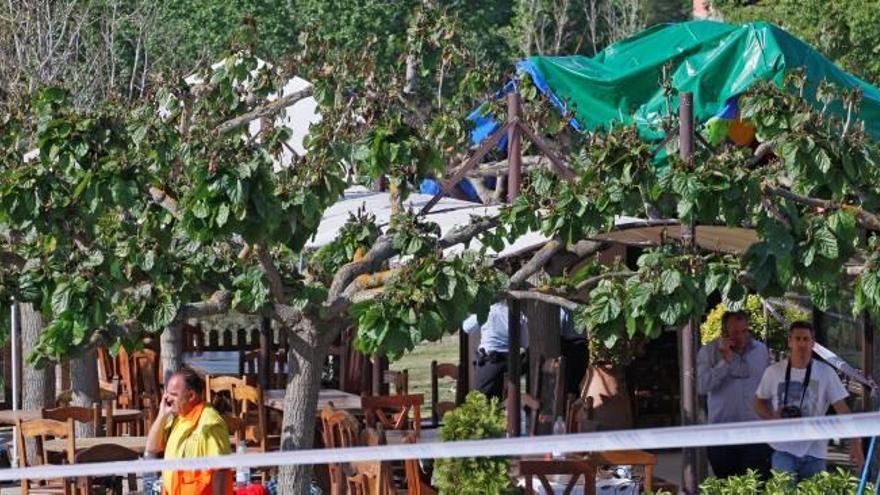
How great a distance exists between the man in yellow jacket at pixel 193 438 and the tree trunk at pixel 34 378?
654cm

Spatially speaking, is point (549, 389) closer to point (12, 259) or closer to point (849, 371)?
point (849, 371)

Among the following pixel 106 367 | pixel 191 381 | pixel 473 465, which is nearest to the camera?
pixel 191 381

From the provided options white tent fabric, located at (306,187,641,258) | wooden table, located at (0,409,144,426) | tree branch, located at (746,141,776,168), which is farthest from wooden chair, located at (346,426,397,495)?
wooden table, located at (0,409,144,426)

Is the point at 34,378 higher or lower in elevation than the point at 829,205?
lower

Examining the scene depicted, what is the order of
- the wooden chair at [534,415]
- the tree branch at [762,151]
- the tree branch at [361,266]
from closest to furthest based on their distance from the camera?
1. the tree branch at [762,151]
2. the tree branch at [361,266]
3. the wooden chair at [534,415]

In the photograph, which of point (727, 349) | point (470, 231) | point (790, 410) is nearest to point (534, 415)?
point (727, 349)

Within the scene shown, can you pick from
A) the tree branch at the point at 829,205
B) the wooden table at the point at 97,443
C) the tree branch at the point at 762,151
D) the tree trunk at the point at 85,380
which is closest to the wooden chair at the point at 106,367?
the tree trunk at the point at 85,380

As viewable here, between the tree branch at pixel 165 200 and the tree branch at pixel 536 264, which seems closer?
the tree branch at pixel 165 200

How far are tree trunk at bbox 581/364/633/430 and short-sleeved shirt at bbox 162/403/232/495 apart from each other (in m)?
5.48

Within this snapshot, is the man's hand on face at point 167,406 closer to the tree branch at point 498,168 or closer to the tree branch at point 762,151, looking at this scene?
the tree branch at point 498,168

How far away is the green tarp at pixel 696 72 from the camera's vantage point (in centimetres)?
1459

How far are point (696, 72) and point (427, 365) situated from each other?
13140 millimetres

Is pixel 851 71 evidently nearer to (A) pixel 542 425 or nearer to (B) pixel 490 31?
(A) pixel 542 425

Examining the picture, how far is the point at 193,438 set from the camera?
27.9ft
